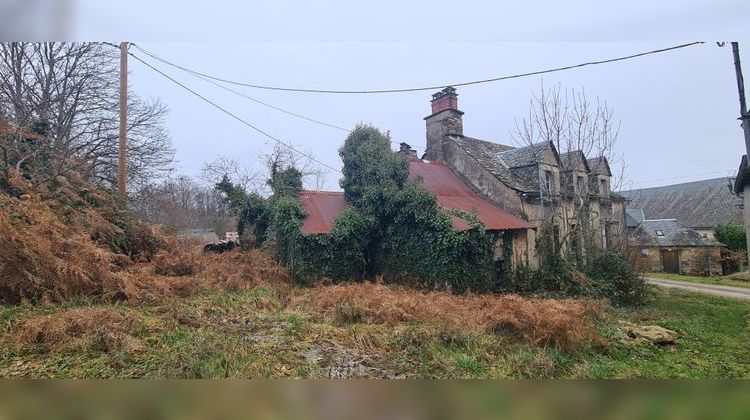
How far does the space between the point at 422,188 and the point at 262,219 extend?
25.8 feet

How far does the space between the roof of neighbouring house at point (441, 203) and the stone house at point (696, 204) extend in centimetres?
1752

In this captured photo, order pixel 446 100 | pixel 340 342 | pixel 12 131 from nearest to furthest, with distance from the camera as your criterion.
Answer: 1. pixel 340 342
2. pixel 12 131
3. pixel 446 100

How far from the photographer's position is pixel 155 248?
37.1ft

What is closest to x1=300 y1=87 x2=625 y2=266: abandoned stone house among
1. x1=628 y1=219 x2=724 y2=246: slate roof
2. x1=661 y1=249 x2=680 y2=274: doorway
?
x1=628 y1=219 x2=724 y2=246: slate roof

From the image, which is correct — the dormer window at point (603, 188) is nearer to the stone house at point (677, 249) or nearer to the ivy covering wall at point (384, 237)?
the stone house at point (677, 249)

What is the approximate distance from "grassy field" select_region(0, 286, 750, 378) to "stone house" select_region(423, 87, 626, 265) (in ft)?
21.1

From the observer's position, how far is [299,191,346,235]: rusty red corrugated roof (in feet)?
42.8

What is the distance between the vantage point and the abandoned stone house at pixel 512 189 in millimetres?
13602

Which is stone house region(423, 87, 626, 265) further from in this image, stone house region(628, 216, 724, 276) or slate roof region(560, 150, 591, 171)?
stone house region(628, 216, 724, 276)

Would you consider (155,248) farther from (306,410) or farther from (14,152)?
(306,410)

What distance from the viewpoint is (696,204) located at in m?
32.0

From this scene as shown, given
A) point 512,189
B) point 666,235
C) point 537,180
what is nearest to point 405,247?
point 512,189

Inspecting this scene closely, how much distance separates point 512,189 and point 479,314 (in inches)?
353

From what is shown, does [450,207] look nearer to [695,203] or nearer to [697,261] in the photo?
[697,261]
